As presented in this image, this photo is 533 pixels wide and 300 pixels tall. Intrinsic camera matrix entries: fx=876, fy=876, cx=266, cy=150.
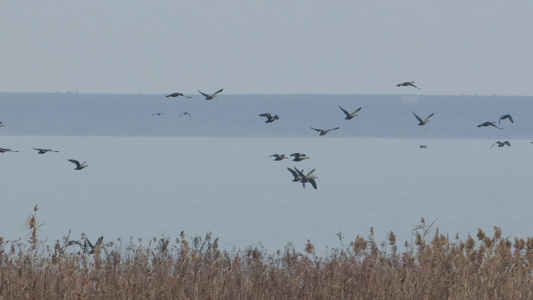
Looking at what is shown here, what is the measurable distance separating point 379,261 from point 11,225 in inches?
1451

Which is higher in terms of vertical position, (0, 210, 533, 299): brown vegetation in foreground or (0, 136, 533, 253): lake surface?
(0, 136, 533, 253): lake surface

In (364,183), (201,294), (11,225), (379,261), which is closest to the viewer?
(201,294)

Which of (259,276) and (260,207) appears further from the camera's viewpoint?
(260,207)

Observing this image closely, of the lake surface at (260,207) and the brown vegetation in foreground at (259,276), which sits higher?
the lake surface at (260,207)

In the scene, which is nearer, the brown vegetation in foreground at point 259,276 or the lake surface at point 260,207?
the brown vegetation in foreground at point 259,276

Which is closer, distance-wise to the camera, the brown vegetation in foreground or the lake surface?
the brown vegetation in foreground

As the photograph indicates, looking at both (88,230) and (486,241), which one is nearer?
(486,241)

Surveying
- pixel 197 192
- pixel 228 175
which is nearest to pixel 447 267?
pixel 197 192

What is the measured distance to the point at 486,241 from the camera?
15.3 m

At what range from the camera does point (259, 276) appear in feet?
40.9

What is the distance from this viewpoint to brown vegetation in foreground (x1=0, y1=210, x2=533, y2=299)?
1082cm

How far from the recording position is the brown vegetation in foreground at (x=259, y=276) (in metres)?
10.8

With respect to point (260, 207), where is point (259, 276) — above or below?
below

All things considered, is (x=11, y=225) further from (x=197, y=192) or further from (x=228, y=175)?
(x=228, y=175)
